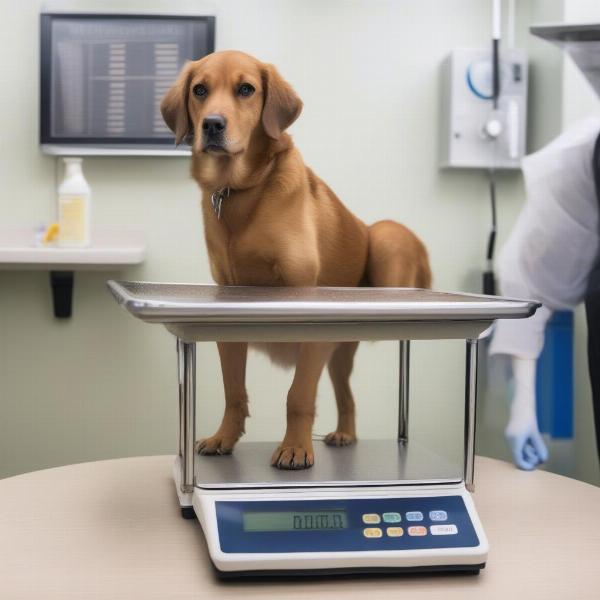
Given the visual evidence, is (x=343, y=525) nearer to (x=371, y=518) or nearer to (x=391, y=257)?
(x=371, y=518)

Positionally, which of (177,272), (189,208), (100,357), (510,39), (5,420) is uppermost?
(510,39)

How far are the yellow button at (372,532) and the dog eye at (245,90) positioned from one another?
0.44m

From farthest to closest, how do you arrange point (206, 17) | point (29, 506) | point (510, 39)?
point (510, 39)
point (206, 17)
point (29, 506)

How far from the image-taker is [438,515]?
0.70 metres

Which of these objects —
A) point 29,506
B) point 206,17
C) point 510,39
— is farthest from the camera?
point 510,39

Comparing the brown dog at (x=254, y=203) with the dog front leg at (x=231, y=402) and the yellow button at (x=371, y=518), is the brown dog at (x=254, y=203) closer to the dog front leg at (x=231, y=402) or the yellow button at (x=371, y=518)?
→ the dog front leg at (x=231, y=402)

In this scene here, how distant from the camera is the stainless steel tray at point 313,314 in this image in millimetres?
639

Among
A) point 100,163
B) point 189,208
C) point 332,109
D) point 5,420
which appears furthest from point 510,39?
point 5,420

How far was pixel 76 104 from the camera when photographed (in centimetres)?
170

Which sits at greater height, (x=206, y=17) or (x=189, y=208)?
(x=206, y=17)

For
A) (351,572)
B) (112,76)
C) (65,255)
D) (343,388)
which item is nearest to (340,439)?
(343,388)

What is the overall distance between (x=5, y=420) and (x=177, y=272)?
19.7 inches

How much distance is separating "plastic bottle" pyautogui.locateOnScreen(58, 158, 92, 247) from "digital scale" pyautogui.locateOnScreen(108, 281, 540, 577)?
0.83 m

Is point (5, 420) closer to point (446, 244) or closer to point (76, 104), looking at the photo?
point (76, 104)
